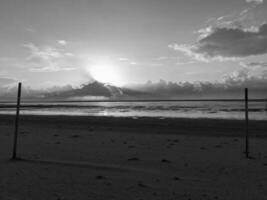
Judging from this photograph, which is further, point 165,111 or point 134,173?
point 165,111

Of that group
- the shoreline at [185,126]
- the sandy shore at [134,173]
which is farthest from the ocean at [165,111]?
the sandy shore at [134,173]

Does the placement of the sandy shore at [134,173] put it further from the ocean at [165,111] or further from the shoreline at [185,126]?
the ocean at [165,111]

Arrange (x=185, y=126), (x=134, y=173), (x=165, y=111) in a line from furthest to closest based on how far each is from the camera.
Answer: (x=165, y=111) → (x=185, y=126) → (x=134, y=173)

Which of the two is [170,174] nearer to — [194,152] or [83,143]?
[194,152]

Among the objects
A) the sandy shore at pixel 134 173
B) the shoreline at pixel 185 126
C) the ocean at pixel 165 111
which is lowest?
the sandy shore at pixel 134 173

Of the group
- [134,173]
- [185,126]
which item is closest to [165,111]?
[185,126]

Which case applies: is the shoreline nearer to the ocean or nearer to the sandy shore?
the sandy shore

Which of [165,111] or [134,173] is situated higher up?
[165,111]

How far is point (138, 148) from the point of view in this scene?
384 inches

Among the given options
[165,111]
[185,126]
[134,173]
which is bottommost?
[134,173]

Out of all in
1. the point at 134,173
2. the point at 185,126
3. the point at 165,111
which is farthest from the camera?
the point at 165,111

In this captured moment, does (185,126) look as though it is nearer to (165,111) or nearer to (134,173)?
(134,173)

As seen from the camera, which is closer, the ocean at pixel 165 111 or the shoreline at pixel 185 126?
the shoreline at pixel 185 126

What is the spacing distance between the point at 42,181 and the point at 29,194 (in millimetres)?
778
